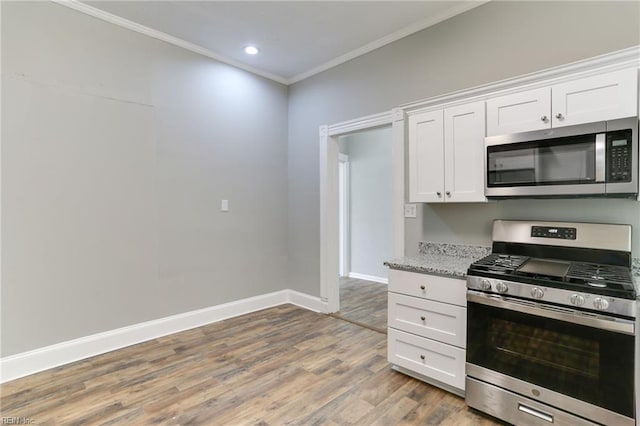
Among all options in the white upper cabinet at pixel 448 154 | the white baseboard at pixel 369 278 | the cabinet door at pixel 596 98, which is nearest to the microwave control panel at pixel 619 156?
the cabinet door at pixel 596 98

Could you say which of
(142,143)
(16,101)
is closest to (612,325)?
(142,143)

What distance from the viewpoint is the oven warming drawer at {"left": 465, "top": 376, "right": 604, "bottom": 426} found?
1.67 metres

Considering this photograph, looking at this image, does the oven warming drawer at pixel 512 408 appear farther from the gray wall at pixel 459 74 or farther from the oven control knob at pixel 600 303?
the gray wall at pixel 459 74

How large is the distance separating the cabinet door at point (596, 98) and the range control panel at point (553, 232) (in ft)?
2.23

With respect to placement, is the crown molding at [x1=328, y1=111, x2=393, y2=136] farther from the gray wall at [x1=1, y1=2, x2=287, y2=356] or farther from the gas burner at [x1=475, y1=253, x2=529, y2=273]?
the gas burner at [x1=475, y1=253, x2=529, y2=273]

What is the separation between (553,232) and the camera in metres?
2.15

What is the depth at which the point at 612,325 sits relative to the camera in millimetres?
1517

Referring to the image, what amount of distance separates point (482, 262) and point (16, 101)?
3545 mm

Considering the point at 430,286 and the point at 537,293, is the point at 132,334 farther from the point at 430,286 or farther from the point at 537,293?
the point at 537,293

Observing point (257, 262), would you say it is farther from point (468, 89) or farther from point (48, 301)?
point (468, 89)

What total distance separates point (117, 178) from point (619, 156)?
11.9 feet

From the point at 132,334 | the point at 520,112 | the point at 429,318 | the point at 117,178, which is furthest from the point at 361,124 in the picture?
the point at 132,334

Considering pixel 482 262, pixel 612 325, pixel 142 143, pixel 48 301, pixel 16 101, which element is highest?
pixel 16 101

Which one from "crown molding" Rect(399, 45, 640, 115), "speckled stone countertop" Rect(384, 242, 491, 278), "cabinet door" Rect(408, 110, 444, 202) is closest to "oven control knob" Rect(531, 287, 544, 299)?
"speckled stone countertop" Rect(384, 242, 491, 278)
